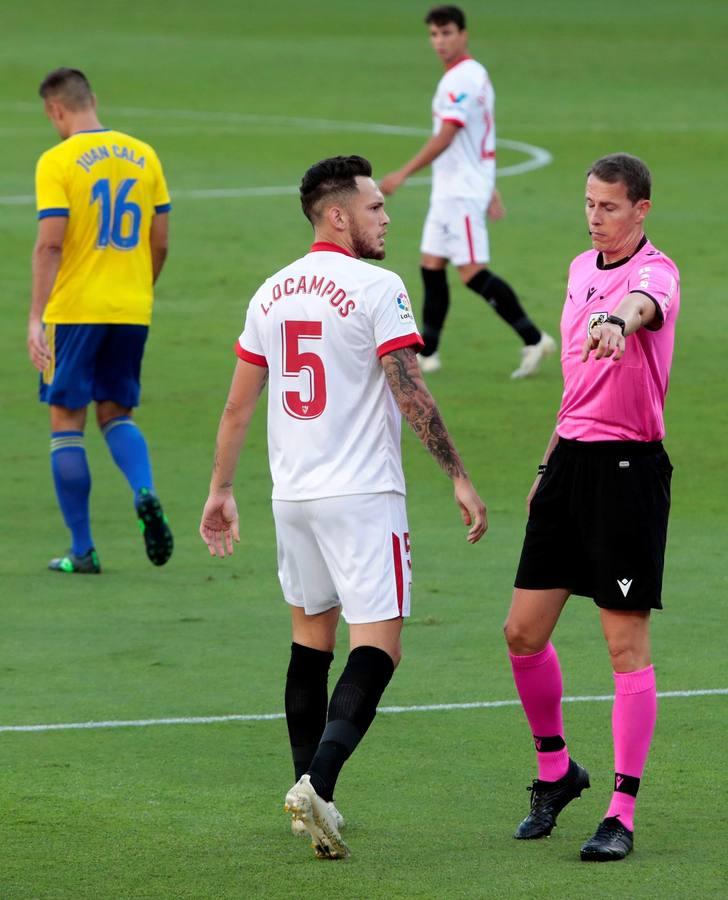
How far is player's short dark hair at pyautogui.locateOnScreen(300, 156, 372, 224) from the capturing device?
6.04m

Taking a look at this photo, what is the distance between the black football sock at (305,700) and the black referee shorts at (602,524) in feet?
2.30

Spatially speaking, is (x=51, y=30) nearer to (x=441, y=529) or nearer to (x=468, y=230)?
(x=468, y=230)

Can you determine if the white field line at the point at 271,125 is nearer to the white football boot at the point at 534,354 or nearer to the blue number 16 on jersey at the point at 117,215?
the white football boot at the point at 534,354

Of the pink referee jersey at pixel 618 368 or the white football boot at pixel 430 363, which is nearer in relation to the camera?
the pink referee jersey at pixel 618 368

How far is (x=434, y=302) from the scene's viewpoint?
15102 millimetres

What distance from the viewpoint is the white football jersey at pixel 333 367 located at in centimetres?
591

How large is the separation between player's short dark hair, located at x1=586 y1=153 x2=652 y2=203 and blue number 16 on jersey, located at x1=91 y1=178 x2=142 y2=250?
443cm

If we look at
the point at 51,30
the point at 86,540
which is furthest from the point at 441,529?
the point at 51,30

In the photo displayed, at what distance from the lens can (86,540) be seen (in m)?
10.0

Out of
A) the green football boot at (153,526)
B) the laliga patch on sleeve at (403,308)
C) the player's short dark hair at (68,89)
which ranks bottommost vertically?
the green football boot at (153,526)

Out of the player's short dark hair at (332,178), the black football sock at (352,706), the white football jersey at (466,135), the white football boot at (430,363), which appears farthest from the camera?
the white football boot at (430,363)

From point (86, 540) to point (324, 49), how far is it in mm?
35860

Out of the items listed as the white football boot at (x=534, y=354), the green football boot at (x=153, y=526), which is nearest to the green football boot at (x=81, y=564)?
the green football boot at (x=153, y=526)

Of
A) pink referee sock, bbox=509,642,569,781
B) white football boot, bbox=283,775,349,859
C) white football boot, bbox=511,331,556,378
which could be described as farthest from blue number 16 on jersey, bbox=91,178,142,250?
white football boot, bbox=511,331,556,378
